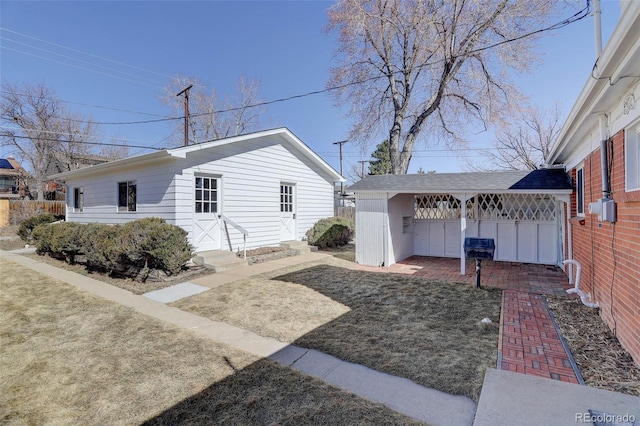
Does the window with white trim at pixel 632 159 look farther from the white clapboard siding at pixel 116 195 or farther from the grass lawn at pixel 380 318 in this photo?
the white clapboard siding at pixel 116 195

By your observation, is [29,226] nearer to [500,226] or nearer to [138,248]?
[138,248]

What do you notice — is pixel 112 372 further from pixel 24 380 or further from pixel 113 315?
pixel 113 315

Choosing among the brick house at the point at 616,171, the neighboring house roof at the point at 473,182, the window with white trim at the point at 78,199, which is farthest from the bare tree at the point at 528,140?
the window with white trim at the point at 78,199

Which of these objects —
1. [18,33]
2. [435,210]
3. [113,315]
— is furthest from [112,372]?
[18,33]

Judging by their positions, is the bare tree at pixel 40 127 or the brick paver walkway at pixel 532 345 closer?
the brick paver walkway at pixel 532 345

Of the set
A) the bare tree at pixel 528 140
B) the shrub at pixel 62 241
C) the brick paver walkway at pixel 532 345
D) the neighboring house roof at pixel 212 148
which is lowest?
the brick paver walkway at pixel 532 345

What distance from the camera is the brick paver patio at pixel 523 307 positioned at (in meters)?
3.16

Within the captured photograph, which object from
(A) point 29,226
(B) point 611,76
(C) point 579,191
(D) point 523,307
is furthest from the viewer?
(A) point 29,226

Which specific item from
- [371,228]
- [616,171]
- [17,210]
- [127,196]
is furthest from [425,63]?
[17,210]

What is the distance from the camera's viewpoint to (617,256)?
3.64 meters

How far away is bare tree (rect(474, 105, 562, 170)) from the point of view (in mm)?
18703

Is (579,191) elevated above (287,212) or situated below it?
above

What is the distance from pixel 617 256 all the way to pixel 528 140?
1963cm

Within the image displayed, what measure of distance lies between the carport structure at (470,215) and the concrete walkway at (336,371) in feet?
17.5
